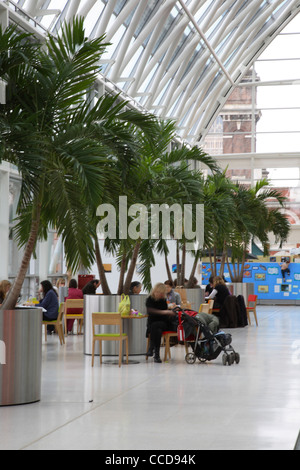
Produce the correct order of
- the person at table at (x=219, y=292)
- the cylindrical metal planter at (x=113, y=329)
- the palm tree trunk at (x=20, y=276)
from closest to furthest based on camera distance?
the palm tree trunk at (x=20, y=276), the cylindrical metal planter at (x=113, y=329), the person at table at (x=219, y=292)

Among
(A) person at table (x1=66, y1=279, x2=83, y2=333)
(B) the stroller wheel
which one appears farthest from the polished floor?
(A) person at table (x1=66, y1=279, x2=83, y2=333)

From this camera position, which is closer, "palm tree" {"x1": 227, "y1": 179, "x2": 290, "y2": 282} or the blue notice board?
"palm tree" {"x1": 227, "y1": 179, "x2": 290, "y2": 282}

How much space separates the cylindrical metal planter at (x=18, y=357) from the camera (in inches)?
234

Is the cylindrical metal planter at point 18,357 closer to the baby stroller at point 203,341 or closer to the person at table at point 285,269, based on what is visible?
the baby stroller at point 203,341

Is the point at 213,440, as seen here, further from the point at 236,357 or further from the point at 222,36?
the point at 222,36

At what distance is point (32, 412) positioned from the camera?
5.63 metres

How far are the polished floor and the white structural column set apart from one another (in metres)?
3.74

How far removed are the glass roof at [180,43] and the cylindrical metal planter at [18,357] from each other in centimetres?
892

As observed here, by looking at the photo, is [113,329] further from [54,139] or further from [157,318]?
[54,139]

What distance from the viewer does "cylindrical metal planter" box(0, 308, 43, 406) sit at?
5941 millimetres

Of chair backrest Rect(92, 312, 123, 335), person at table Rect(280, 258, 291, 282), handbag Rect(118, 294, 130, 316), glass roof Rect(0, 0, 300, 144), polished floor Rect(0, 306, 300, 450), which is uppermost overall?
glass roof Rect(0, 0, 300, 144)

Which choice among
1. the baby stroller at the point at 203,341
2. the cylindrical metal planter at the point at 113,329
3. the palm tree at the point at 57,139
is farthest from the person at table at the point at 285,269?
the palm tree at the point at 57,139

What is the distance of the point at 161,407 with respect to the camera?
5887 mm

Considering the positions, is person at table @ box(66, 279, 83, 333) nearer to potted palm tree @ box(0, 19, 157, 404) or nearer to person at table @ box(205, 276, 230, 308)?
person at table @ box(205, 276, 230, 308)
